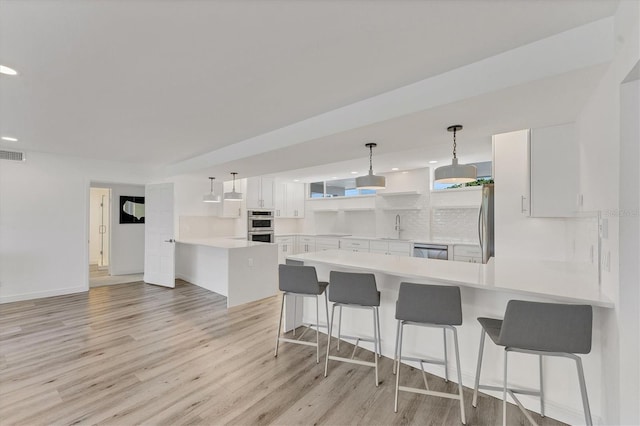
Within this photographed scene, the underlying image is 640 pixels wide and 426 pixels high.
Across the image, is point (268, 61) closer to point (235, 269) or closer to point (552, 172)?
point (552, 172)

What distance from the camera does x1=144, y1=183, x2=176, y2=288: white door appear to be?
543 centimetres

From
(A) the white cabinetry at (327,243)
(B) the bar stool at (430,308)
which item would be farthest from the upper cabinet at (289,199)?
(B) the bar stool at (430,308)

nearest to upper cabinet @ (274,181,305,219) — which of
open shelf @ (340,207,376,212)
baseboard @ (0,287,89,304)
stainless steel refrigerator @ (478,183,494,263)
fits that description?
open shelf @ (340,207,376,212)

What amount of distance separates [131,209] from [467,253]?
7.40 m

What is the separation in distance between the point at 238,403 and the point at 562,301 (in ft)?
7.52

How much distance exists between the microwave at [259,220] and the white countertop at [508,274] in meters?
3.80

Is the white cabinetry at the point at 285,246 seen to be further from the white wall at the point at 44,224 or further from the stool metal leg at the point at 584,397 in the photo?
the stool metal leg at the point at 584,397

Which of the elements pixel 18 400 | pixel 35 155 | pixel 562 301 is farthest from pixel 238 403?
pixel 35 155

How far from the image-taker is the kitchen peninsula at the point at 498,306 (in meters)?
1.82

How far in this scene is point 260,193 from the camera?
22.9ft

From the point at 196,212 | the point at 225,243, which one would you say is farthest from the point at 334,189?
the point at 225,243

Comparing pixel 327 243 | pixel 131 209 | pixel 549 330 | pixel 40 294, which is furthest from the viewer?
pixel 327 243

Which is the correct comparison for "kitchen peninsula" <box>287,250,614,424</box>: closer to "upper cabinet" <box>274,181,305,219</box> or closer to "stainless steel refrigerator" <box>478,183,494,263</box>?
"stainless steel refrigerator" <box>478,183,494,263</box>

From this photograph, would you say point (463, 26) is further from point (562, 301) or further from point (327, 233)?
point (327, 233)
